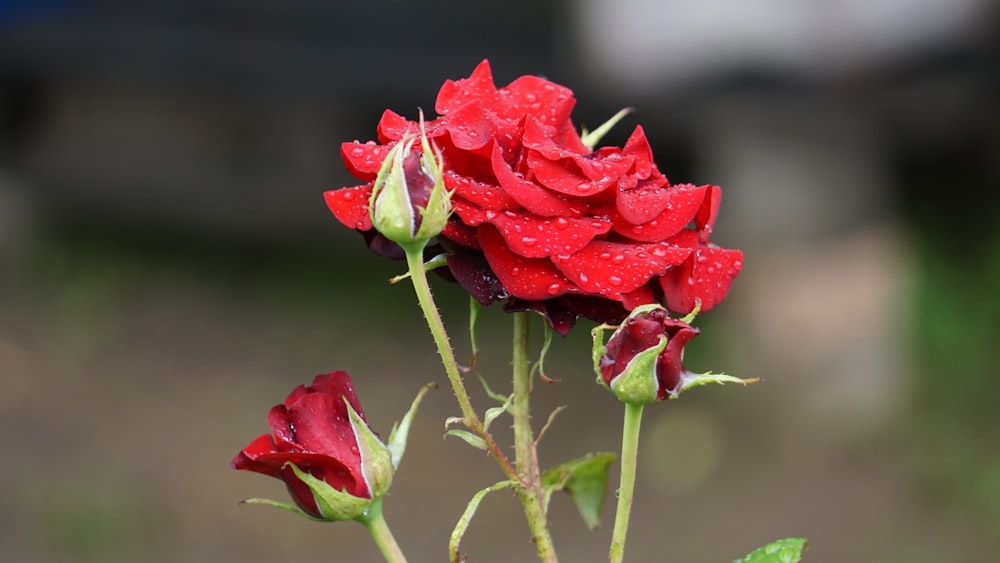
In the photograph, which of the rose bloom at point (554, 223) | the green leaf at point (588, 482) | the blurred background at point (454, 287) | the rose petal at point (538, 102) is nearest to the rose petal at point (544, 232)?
the rose bloom at point (554, 223)

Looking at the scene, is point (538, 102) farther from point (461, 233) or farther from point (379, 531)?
point (379, 531)

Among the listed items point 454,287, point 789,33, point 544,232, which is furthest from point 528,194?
point 454,287

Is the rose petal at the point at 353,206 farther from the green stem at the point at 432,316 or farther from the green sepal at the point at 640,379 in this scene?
the green sepal at the point at 640,379

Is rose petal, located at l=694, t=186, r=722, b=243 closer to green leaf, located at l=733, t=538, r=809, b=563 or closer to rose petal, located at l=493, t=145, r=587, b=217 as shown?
rose petal, located at l=493, t=145, r=587, b=217

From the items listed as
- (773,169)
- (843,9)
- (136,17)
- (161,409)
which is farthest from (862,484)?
(136,17)

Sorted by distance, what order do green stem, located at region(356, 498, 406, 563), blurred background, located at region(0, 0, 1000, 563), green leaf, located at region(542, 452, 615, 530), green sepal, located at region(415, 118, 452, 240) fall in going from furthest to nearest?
blurred background, located at region(0, 0, 1000, 563)
green leaf, located at region(542, 452, 615, 530)
green stem, located at region(356, 498, 406, 563)
green sepal, located at region(415, 118, 452, 240)

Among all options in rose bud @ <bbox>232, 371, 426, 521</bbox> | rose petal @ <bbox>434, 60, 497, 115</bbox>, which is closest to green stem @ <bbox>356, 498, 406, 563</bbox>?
rose bud @ <bbox>232, 371, 426, 521</bbox>
